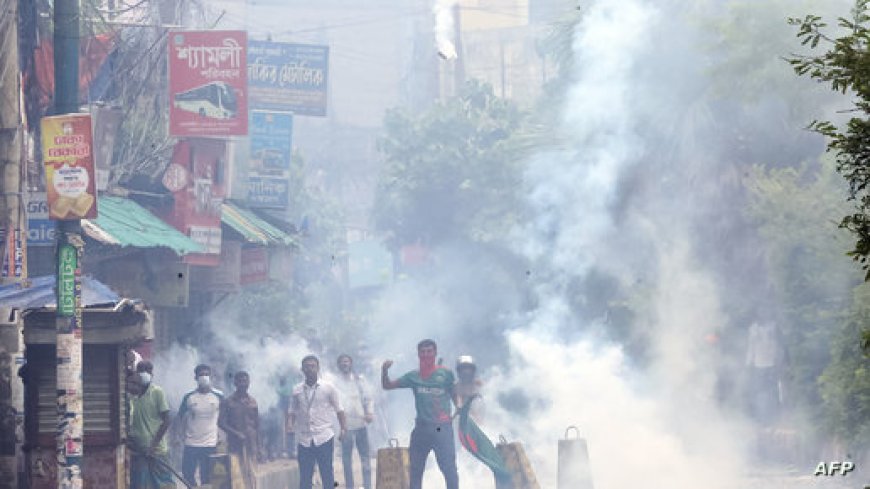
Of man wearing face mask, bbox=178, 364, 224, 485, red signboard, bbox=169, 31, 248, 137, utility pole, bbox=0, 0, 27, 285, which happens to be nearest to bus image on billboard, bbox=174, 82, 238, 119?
red signboard, bbox=169, 31, 248, 137

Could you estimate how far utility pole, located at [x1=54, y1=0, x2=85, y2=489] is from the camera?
13.4 meters

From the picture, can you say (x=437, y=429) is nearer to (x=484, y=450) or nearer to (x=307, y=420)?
(x=484, y=450)

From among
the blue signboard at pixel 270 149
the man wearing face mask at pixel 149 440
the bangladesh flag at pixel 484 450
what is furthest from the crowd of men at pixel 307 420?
the blue signboard at pixel 270 149

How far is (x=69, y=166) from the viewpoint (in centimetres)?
1380

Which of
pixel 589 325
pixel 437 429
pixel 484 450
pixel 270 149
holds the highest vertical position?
pixel 270 149

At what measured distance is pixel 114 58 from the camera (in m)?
23.5

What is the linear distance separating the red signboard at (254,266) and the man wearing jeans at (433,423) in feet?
44.7

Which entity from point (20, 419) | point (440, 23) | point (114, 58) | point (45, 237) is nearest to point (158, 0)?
point (114, 58)

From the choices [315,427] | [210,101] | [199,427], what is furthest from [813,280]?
[199,427]

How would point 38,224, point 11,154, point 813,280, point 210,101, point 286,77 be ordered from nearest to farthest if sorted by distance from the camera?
point 11,154 < point 38,224 < point 813,280 < point 210,101 < point 286,77

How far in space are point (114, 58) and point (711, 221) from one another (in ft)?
35.1

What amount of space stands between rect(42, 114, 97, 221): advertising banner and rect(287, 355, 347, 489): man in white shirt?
159 inches

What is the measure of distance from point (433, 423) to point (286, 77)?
19.1 meters

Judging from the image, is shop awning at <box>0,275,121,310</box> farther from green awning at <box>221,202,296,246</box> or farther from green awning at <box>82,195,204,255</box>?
green awning at <box>221,202,296,246</box>
